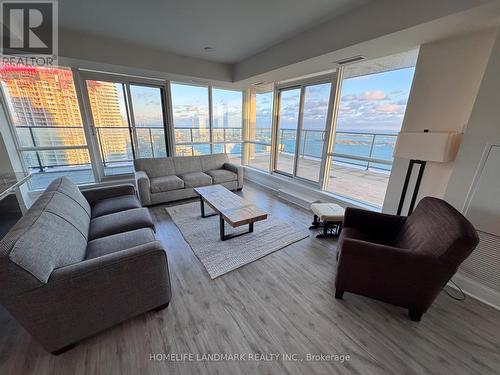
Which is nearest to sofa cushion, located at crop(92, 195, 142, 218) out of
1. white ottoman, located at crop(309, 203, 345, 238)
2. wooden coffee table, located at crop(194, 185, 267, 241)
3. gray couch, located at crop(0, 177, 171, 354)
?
gray couch, located at crop(0, 177, 171, 354)

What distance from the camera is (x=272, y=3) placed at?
206 centimetres

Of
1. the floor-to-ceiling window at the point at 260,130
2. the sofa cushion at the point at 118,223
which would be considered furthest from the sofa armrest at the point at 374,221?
the floor-to-ceiling window at the point at 260,130

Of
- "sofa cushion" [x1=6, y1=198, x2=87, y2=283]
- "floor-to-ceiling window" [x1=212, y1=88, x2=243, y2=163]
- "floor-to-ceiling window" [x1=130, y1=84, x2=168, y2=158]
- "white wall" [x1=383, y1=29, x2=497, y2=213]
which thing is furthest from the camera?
"floor-to-ceiling window" [x1=212, y1=88, x2=243, y2=163]

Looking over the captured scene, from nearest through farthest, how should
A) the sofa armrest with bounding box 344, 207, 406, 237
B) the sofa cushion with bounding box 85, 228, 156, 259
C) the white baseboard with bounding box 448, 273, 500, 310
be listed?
the sofa cushion with bounding box 85, 228, 156, 259, the white baseboard with bounding box 448, 273, 500, 310, the sofa armrest with bounding box 344, 207, 406, 237

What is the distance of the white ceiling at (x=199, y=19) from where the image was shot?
2086mm

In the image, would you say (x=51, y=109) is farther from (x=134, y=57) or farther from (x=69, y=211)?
(x=69, y=211)

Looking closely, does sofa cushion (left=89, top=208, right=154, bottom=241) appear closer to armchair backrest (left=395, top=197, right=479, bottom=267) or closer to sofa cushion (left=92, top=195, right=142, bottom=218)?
sofa cushion (left=92, top=195, right=142, bottom=218)

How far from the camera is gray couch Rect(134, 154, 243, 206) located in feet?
11.2

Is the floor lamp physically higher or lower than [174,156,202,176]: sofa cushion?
higher

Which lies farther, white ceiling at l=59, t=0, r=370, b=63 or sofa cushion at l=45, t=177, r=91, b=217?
white ceiling at l=59, t=0, r=370, b=63

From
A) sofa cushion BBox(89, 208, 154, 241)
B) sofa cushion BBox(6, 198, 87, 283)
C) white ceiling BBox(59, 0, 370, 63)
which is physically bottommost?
sofa cushion BBox(89, 208, 154, 241)

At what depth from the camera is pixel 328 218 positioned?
2447 mm

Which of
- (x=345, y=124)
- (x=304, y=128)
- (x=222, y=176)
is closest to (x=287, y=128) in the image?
(x=304, y=128)

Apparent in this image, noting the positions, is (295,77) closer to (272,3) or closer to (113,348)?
(272,3)
